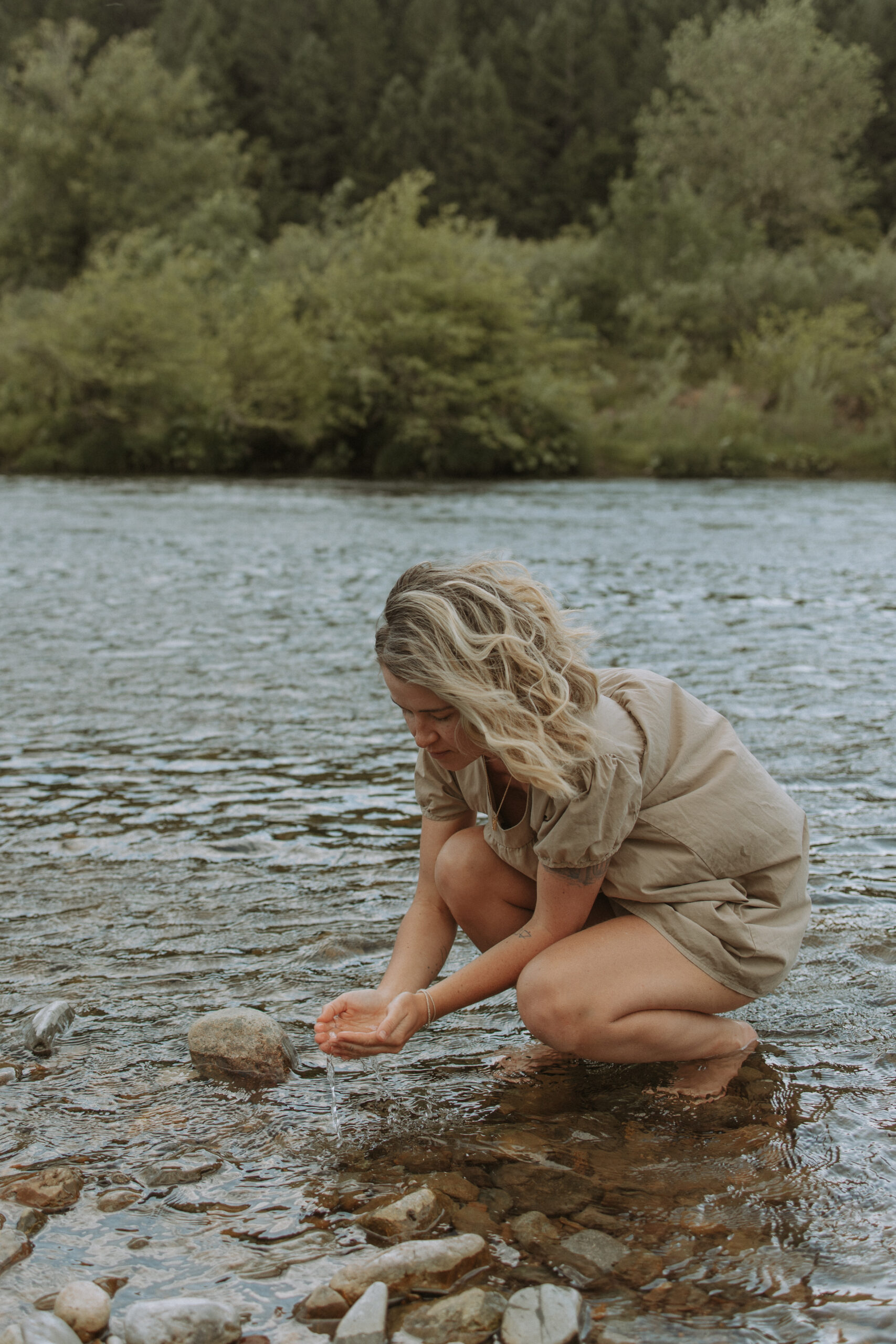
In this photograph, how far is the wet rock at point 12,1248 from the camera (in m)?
2.24

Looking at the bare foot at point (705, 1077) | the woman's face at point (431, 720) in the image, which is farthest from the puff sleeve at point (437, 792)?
the bare foot at point (705, 1077)

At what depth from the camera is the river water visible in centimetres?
231

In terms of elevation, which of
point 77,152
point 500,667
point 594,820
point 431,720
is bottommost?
point 594,820

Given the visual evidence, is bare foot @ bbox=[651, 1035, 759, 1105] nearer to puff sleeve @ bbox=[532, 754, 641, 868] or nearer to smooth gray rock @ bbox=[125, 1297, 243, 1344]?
puff sleeve @ bbox=[532, 754, 641, 868]

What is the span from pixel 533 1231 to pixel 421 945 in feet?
3.07

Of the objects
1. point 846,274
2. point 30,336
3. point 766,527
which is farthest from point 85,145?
point 766,527

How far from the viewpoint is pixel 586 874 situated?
2.74m

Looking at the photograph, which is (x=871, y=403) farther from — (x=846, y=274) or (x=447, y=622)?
(x=447, y=622)

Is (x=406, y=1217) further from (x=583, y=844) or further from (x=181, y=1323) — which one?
(x=583, y=844)

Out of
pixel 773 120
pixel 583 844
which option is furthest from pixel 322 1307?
pixel 773 120

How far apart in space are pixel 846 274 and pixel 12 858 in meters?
42.3

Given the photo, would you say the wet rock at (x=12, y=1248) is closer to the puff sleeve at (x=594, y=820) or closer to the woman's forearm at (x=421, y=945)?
the woman's forearm at (x=421, y=945)

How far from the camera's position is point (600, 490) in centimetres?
2616

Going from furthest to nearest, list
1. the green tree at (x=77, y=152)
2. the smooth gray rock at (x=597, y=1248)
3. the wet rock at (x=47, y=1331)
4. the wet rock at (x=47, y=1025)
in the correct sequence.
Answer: the green tree at (x=77, y=152), the wet rock at (x=47, y=1025), the smooth gray rock at (x=597, y=1248), the wet rock at (x=47, y=1331)
